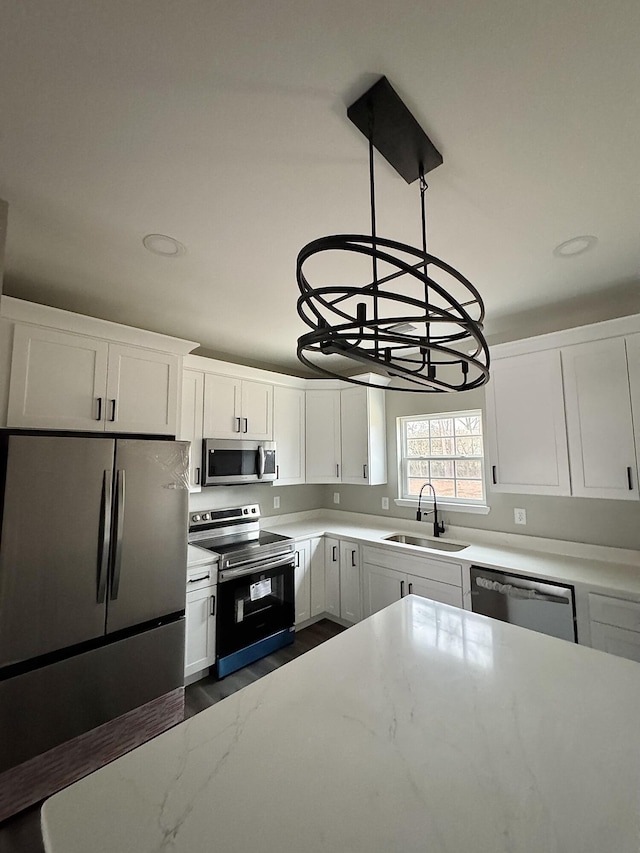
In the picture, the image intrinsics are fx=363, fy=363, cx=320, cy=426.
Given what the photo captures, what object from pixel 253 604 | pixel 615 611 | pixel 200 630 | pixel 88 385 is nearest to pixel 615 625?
pixel 615 611

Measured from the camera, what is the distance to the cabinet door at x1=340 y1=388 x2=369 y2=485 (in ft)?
11.7

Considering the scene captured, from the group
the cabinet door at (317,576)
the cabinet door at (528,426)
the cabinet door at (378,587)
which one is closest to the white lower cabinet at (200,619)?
the cabinet door at (317,576)

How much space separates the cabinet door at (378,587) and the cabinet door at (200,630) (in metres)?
1.26

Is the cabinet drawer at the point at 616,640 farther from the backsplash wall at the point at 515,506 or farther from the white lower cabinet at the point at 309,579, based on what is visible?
the white lower cabinet at the point at 309,579

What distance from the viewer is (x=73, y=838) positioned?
2.09 feet

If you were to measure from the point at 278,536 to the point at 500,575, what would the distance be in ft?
5.78

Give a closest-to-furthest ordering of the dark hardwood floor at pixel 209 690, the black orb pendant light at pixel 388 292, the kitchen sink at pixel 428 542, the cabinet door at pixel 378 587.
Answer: the black orb pendant light at pixel 388 292, the dark hardwood floor at pixel 209 690, the cabinet door at pixel 378 587, the kitchen sink at pixel 428 542

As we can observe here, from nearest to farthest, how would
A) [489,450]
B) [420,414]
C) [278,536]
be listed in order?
1. [489,450]
2. [278,536]
3. [420,414]

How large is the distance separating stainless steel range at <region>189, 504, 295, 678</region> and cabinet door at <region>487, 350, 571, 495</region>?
71.3 inches

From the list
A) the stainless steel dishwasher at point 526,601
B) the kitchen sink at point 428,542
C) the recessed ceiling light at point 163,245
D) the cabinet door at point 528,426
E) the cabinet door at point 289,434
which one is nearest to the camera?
the recessed ceiling light at point 163,245

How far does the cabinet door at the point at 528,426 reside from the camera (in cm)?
238

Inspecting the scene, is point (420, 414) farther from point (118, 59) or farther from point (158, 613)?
point (118, 59)

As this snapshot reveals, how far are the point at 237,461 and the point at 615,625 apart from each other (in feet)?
8.79

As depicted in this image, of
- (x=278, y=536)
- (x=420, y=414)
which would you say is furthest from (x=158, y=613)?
(x=420, y=414)
